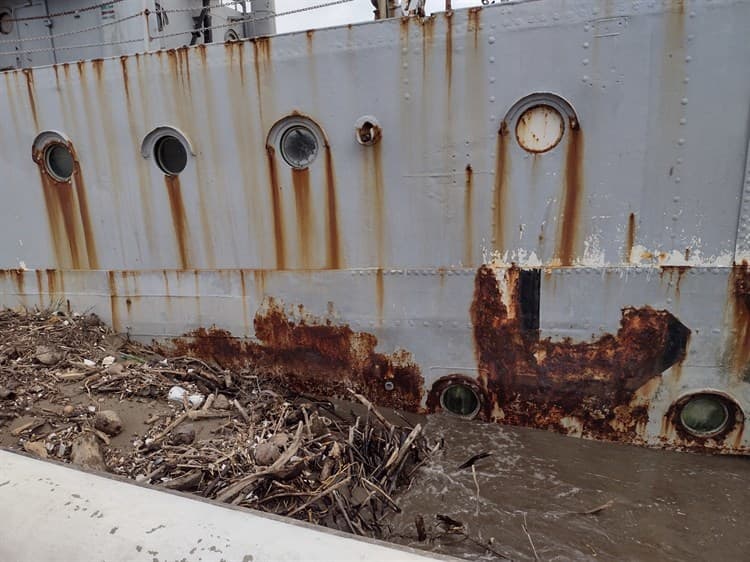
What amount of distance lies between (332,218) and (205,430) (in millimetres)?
2038

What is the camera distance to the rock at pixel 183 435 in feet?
12.4

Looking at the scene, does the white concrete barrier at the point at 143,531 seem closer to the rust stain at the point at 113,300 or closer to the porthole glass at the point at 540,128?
the porthole glass at the point at 540,128

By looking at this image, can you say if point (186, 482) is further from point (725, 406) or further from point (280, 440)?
point (725, 406)

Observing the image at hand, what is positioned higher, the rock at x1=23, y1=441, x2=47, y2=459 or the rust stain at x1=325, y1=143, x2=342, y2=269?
the rust stain at x1=325, y1=143, x2=342, y2=269

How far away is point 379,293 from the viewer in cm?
430

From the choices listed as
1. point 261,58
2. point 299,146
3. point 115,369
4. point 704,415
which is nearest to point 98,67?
point 261,58

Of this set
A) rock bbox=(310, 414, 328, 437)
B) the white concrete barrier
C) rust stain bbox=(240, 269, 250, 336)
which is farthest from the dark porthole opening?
the white concrete barrier

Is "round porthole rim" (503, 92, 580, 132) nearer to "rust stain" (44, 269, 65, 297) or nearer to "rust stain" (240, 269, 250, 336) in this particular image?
"rust stain" (240, 269, 250, 336)

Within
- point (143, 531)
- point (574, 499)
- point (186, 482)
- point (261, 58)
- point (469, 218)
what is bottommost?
point (574, 499)

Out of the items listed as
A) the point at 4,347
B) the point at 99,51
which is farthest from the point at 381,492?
the point at 99,51

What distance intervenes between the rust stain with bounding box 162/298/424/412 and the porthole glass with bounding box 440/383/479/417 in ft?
0.76

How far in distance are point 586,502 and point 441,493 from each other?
3.53ft

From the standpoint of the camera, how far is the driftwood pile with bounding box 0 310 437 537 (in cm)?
336

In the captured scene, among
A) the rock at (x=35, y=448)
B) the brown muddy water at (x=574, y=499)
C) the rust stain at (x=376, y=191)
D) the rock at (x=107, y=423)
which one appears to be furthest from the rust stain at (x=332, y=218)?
the rock at (x=35, y=448)
